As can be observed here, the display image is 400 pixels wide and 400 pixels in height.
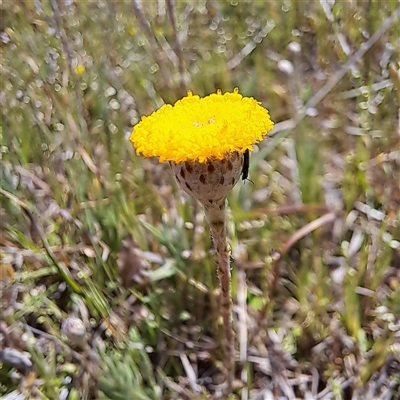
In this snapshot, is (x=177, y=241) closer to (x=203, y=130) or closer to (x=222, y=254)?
(x=222, y=254)

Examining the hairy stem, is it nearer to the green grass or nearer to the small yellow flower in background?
the green grass

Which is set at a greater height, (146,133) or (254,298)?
(146,133)

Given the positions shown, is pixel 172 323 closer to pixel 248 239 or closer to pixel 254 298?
pixel 254 298

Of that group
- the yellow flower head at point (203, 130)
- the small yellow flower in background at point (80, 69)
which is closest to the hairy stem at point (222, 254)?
the yellow flower head at point (203, 130)

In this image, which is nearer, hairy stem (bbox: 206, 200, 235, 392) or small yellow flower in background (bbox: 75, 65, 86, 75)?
hairy stem (bbox: 206, 200, 235, 392)

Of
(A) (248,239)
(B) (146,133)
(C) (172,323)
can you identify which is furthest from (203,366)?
(B) (146,133)

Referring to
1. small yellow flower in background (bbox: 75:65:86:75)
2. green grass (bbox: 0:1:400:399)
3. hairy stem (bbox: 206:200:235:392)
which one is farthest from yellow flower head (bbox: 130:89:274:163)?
small yellow flower in background (bbox: 75:65:86:75)

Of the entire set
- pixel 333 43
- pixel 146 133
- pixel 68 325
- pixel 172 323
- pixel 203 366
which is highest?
pixel 333 43
